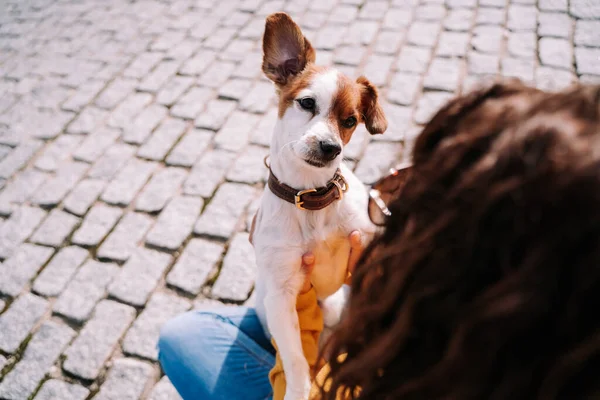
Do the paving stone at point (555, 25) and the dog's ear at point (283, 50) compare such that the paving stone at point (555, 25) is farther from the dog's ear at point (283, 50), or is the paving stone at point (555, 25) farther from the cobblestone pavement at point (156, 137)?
the dog's ear at point (283, 50)

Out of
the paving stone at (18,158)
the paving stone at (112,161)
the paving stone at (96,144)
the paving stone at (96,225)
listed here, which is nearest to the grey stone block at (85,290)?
the paving stone at (96,225)

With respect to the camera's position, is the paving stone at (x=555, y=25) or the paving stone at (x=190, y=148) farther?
the paving stone at (x=555, y=25)

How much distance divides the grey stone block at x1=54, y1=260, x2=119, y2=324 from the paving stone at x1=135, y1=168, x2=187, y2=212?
2.07 ft

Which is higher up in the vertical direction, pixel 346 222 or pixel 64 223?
pixel 346 222

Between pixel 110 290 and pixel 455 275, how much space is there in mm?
2915

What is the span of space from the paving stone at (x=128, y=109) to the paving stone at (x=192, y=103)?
1.34 ft

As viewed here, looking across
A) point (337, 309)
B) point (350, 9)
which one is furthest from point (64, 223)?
point (350, 9)

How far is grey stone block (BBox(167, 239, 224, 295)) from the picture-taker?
125 inches

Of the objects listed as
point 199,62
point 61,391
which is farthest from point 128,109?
point 61,391

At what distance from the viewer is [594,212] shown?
82 cm

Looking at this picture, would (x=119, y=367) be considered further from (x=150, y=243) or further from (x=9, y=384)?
(x=150, y=243)

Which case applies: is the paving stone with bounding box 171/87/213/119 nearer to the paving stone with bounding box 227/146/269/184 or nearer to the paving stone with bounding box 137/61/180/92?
the paving stone with bounding box 137/61/180/92

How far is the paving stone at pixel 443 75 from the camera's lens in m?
4.28

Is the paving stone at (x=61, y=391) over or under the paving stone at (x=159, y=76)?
under
